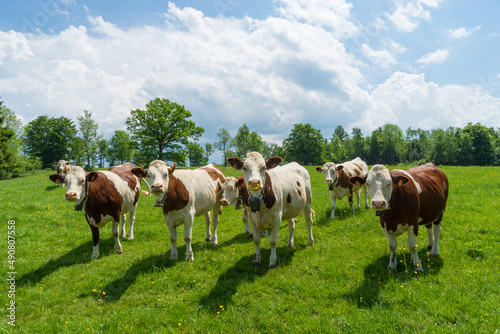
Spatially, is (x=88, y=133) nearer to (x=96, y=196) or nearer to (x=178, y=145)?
(x=178, y=145)

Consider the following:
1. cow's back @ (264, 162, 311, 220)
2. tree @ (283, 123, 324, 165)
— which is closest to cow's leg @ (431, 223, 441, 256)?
cow's back @ (264, 162, 311, 220)

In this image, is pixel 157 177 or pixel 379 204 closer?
pixel 379 204

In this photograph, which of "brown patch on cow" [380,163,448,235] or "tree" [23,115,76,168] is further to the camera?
"tree" [23,115,76,168]

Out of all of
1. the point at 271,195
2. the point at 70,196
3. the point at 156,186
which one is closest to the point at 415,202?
the point at 271,195

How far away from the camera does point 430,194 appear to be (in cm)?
559

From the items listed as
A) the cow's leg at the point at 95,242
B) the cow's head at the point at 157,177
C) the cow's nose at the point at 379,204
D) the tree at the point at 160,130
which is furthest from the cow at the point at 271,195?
the tree at the point at 160,130

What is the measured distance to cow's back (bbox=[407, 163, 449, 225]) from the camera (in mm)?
5438

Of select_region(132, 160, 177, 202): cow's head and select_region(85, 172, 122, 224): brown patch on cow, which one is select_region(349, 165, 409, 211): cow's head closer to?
select_region(132, 160, 177, 202): cow's head

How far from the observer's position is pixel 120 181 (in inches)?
336

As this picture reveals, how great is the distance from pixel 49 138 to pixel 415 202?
251 ft

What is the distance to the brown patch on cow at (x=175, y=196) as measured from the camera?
252 inches

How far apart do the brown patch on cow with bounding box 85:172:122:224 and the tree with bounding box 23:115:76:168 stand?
2440 inches

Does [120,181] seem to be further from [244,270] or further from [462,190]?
[462,190]

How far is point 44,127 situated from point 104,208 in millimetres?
73066
